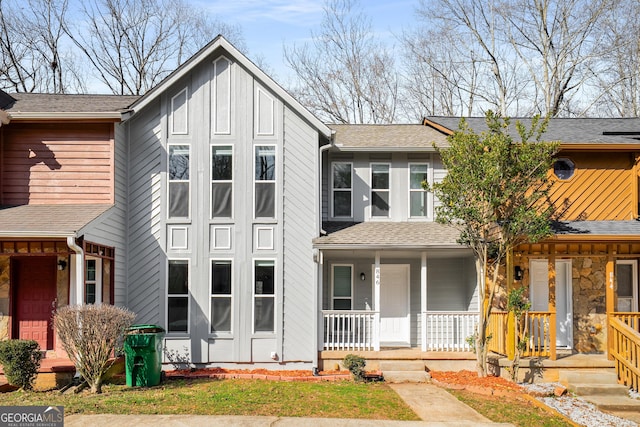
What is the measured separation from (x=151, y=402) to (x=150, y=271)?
466 centimetres

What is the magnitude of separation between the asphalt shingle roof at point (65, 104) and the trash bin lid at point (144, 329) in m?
4.83

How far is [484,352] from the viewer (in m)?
13.7

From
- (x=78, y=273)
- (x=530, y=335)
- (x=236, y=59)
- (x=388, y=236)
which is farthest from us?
(x=388, y=236)

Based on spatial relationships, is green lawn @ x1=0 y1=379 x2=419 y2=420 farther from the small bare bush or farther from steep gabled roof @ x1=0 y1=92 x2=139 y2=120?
steep gabled roof @ x1=0 y1=92 x2=139 y2=120

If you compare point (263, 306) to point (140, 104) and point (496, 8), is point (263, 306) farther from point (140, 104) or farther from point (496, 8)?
point (496, 8)

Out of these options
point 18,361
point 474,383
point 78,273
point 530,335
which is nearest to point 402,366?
point 474,383

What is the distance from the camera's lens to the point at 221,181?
15.2 m

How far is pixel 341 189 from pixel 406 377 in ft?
17.1

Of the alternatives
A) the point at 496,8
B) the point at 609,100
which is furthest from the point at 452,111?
the point at 609,100

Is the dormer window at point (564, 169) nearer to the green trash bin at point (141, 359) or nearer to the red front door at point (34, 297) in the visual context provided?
the green trash bin at point (141, 359)

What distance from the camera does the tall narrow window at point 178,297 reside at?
1480 cm

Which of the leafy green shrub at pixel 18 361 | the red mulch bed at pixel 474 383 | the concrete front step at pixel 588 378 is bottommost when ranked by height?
the red mulch bed at pixel 474 383

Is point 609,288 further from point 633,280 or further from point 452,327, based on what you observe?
point 452,327

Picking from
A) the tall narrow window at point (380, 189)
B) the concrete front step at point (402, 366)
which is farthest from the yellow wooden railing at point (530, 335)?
the tall narrow window at point (380, 189)
